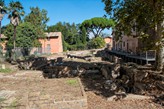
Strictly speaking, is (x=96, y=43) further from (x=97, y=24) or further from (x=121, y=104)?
(x=121, y=104)

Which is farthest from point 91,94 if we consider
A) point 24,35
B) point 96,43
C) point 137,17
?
A: point 96,43

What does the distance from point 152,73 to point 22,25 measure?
3359cm

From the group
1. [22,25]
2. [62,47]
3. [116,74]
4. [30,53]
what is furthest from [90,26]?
[116,74]

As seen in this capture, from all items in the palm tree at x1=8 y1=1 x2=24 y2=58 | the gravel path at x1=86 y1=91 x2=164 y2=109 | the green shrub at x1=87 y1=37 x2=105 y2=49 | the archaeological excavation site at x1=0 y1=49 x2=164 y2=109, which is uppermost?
the palm tree at x1=8 y1=1 x2=24 y2=58

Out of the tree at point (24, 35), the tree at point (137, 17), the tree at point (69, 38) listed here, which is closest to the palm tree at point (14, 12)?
the tree at point (24, 35)

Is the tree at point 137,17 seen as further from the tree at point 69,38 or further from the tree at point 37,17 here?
the tree at point 69,38

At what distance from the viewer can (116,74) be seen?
40.5 feet

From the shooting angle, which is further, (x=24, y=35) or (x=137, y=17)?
(x=24, y=35)

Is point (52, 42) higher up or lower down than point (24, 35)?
lower down

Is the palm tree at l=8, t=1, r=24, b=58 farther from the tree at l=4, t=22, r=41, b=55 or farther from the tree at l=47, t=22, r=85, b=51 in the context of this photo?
the tree at l=47, t=22, r=85, b=51

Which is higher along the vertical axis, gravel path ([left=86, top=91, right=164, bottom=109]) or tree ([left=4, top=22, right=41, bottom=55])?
tree ([left=4, top=22, right=41, bottom=55])

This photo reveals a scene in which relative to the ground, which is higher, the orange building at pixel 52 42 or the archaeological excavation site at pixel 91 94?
the orange building at pixel 52 42

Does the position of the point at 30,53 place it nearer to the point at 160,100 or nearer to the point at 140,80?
the point at 140,80

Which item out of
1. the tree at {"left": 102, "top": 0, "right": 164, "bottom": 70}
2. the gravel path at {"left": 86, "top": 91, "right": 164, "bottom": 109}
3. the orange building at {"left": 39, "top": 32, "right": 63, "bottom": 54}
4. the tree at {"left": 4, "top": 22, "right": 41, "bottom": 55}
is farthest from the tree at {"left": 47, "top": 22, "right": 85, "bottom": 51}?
the gravel path at {"left": 86, "top": 91, "right": 164, "bottom": 109}
